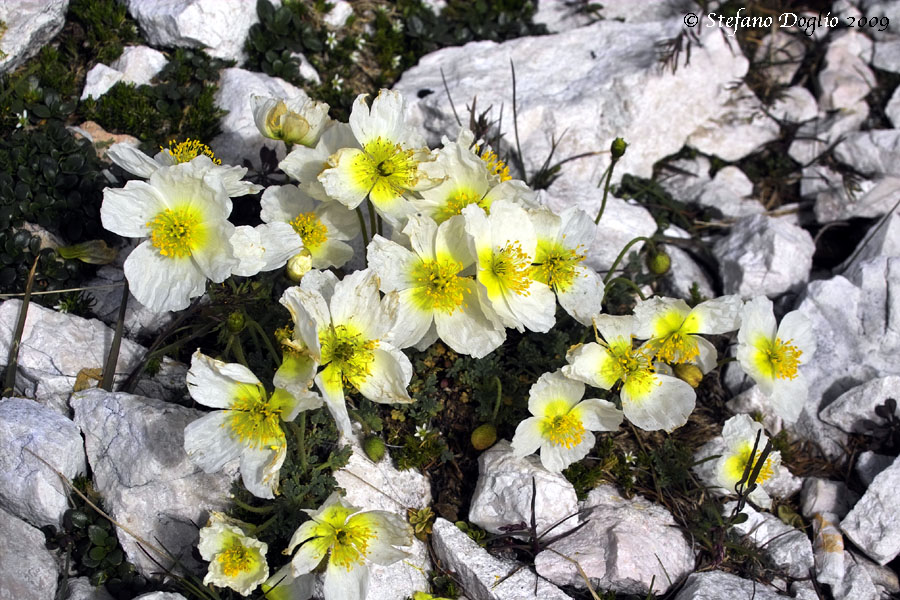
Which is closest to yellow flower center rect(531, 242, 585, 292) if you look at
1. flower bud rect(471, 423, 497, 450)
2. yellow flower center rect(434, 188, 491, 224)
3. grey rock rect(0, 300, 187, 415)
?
yellow flower center rect(434, 188, 491, 224)

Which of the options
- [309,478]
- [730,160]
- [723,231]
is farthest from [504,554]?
[730,160]

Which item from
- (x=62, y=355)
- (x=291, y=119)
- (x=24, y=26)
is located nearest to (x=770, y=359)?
(x=291, y=119)

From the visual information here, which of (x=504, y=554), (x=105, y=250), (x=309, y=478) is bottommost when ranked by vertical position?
(x=504, y=554)

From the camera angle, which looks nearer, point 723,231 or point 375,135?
point 375,135

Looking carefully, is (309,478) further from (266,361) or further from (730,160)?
(730,160)

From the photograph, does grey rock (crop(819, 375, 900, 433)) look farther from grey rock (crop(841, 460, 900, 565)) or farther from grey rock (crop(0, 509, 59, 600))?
grey rock (crop(0, 509, 59, 600))

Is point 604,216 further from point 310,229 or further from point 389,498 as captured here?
point 389,498

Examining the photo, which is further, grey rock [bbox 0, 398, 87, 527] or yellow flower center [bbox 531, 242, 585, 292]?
yellow flower center [bbox 531, 242, 585, 292]
